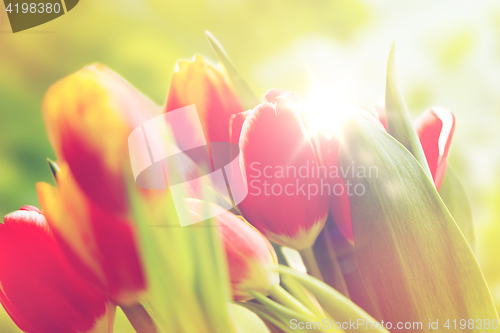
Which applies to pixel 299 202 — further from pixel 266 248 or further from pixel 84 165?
pixel 84 165

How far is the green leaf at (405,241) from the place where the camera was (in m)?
0.26

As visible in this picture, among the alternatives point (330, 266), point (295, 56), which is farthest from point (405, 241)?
point (295, 56)

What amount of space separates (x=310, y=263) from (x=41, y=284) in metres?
0.21

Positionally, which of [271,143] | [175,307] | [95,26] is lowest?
[175,307]

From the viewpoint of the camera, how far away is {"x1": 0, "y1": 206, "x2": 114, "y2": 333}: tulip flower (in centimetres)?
24

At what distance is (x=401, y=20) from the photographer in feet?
1.05

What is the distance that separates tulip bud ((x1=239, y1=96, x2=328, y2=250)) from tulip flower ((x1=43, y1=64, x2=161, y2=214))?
0.09 metres

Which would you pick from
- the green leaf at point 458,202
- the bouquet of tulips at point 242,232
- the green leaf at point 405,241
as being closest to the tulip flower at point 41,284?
the bouquet of tulips at point 242,232

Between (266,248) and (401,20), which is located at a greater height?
(401,20)

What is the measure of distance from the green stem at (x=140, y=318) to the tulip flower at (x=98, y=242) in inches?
0.6

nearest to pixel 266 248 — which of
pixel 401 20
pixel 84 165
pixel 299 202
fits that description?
pixel 299 202

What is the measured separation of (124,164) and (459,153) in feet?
1.03

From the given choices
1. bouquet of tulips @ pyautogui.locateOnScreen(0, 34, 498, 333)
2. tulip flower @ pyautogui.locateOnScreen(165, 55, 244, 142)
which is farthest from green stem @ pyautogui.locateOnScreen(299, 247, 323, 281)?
tulip flower @ pyautogui.locateOnScreen(165, 55, 244, 142)

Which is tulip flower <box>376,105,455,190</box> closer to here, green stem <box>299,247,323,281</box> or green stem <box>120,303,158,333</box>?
green stem <box>299,247,323,281</box>
